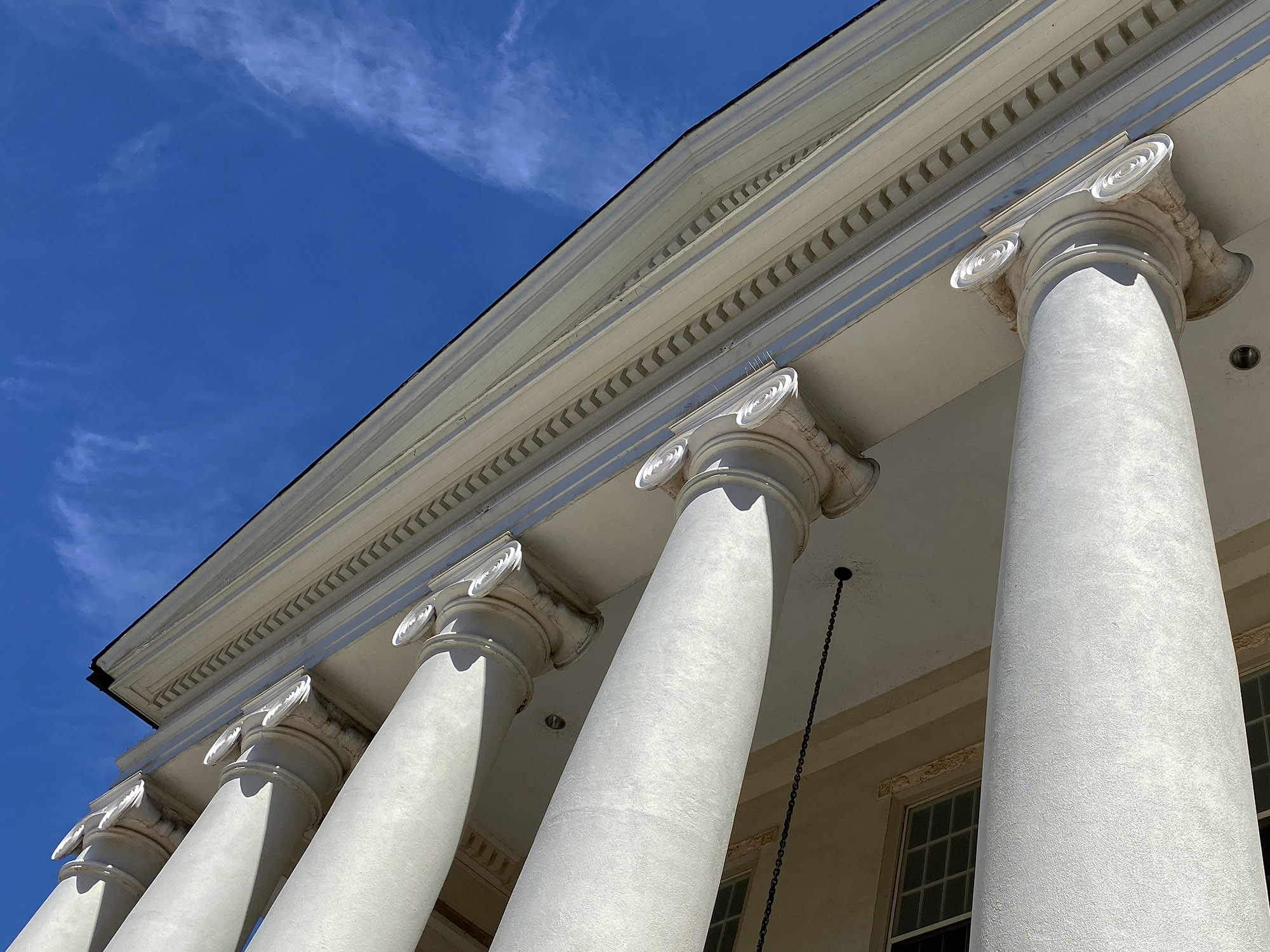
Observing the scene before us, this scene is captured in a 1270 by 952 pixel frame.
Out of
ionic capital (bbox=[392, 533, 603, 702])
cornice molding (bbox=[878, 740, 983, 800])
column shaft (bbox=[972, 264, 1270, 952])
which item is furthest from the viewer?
cornice molding (bbox=[878, 740, 983, 800])

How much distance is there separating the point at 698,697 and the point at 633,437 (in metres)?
5.56

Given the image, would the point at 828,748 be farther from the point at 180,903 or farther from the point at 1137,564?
the point at 1137,564

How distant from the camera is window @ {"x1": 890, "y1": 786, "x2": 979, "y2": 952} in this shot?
16.0m

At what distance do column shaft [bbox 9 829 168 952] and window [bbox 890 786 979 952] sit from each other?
36.2 ft

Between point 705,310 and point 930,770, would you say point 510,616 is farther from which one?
point 930,770

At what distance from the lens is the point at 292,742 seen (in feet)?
57.1

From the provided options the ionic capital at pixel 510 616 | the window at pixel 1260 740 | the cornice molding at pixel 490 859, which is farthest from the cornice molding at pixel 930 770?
the cornice molding at pixel 490 859

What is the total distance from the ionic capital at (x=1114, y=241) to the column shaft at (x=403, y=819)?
7010mm

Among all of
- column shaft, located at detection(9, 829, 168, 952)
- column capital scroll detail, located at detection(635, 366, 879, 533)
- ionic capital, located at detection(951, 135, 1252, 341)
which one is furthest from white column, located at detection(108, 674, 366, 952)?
ionic capital, located at detection(951, 135, 1252, 341)

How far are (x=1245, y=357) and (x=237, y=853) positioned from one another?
13.5 m

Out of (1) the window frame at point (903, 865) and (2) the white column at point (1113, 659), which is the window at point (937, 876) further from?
(2) the white column at point (1113, 659)

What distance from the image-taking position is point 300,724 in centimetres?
1745

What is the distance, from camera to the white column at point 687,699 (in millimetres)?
8961

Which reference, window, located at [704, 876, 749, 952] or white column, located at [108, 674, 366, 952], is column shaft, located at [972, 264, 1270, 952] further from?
window, located at [704, 876, 749, 952]
